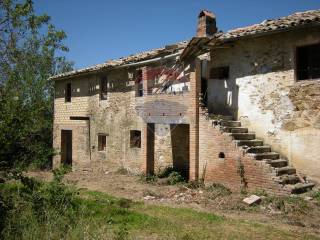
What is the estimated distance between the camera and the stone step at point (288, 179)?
32.8ft

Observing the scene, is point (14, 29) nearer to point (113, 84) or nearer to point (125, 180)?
point (113, 84)

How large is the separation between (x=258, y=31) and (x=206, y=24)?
195 inches

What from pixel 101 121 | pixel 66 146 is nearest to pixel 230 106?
pixel 101 121

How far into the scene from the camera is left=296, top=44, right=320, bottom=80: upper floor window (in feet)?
35.7

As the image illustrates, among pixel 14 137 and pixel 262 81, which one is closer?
pixel 14 137

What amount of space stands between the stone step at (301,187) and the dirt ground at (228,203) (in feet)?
0.73

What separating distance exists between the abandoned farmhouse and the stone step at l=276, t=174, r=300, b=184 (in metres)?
0.03

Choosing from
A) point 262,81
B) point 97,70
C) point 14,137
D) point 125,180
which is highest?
point 97,70

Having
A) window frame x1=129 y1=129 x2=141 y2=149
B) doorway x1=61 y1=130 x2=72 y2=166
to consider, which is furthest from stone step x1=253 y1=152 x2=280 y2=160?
doorway x1=61 y1=130 x2=72 y2=166

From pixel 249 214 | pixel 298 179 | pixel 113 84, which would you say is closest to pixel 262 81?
pixel 298 179

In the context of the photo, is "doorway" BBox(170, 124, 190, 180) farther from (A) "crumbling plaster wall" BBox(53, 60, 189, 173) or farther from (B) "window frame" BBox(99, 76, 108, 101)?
(B) "window frame" BBox(99, 76, 108, 101)

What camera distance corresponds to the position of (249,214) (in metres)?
8.92

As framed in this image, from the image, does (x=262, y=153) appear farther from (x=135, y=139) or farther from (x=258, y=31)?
(x=135, y=139)

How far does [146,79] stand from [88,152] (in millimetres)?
6484
